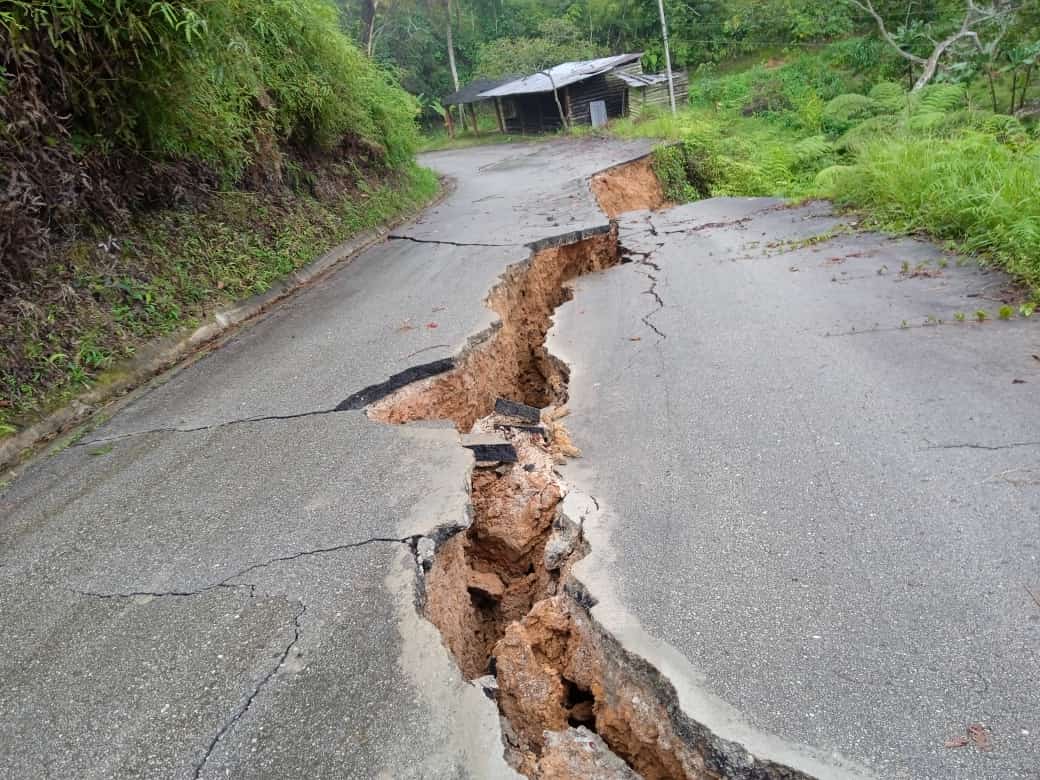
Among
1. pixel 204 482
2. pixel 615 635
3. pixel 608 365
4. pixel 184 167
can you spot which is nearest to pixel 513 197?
pixel 184 167

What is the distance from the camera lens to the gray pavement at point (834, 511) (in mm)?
2027

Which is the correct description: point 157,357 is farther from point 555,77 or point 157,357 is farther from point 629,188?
point 555,77

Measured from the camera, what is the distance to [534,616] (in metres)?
2.68

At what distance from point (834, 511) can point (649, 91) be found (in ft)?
97.1

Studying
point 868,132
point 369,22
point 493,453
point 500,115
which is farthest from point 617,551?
point 500,115

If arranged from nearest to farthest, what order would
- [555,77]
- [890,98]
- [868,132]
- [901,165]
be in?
[901,165] → [868,132] → [890,98] → [555,77]

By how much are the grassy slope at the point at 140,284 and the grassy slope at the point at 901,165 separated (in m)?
6.86

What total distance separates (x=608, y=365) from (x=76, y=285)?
4.26 meters

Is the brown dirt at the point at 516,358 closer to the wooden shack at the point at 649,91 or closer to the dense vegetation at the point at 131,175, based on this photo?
the dense vegetation at the point at 131,175

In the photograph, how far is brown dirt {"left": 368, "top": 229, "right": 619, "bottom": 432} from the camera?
4580mm

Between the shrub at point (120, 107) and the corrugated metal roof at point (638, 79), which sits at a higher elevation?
the corrugated metal roof at point (638, 79)

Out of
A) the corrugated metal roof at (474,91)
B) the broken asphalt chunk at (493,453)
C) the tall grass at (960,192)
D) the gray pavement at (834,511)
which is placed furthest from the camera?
the corrugated metal roof at (474,91)

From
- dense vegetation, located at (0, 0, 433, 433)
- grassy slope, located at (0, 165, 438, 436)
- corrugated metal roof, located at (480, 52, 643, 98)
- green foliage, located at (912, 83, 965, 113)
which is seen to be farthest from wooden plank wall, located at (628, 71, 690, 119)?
grassy slope, located at (0, 165, 438, 436)

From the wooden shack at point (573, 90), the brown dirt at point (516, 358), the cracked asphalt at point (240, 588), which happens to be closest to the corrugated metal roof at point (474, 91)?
the wooden shack at point (573, 90)
